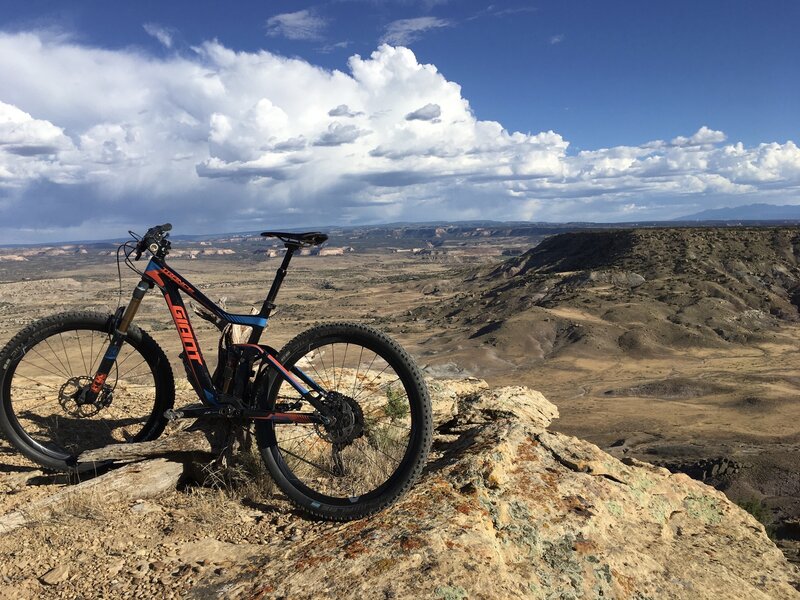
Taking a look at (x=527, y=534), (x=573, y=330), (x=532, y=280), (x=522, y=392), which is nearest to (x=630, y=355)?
(x=573, y=330)

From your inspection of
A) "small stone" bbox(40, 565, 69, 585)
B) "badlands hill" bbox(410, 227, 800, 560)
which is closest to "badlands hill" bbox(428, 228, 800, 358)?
"badlands hill" bbox(410, 227, 800, 560)

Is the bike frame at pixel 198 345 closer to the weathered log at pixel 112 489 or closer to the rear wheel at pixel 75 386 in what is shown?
the rear wheel at pixel 75 386

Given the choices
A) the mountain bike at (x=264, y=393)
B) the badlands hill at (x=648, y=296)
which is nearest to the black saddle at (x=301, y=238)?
the mountain bike at (x=264, y=393)

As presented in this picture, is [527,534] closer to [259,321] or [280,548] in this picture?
[280,548]

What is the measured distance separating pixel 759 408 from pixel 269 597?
35724 mm

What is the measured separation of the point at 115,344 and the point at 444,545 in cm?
331

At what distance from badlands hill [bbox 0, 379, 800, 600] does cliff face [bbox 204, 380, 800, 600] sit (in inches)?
0.5

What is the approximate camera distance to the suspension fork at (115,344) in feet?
15.4

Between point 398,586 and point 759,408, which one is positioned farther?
point 759,408

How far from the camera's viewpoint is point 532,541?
12.1ft

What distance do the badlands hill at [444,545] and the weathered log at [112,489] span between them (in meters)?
0.06

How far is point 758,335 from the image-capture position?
4997 cm

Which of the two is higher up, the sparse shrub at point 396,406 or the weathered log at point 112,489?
the weathered log at point 112,489

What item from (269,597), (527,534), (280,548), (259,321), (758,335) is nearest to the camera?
(269,597)
